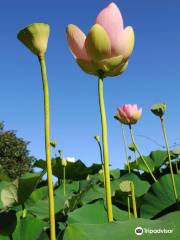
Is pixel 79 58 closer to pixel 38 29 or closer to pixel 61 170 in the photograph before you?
pixel 38 29

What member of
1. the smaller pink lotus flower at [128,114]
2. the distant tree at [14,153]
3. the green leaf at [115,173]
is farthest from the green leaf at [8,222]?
the distant tree at [14,153]

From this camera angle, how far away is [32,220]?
94cm

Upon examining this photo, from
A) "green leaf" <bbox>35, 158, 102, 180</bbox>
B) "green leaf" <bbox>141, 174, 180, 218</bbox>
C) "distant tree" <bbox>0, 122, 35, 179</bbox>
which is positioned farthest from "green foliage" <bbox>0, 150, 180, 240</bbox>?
"distant tree" <bbox>0, 122, 35, 179</bbox>

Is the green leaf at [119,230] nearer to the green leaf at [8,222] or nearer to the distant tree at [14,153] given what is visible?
the green leaf at [8,222]

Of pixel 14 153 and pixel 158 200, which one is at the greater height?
pixel 14 153

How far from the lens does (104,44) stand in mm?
662

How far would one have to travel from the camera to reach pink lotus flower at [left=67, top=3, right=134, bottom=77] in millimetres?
664

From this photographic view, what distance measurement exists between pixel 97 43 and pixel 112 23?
0.06 meters

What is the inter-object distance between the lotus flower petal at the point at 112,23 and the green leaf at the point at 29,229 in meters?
0.42

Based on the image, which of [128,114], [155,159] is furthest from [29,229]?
[155,159]

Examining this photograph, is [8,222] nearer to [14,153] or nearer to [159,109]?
[159,109]

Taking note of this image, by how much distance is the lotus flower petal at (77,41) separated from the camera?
A: 2.31ft

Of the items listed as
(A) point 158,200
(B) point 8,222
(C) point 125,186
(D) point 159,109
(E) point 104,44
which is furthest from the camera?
(A) point 158,200

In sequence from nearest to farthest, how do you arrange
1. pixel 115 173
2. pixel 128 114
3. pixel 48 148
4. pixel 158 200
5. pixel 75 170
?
pixel 48 148, pixel 158 200, pixel 128 114, pixel 115 173, pixel 75 170
